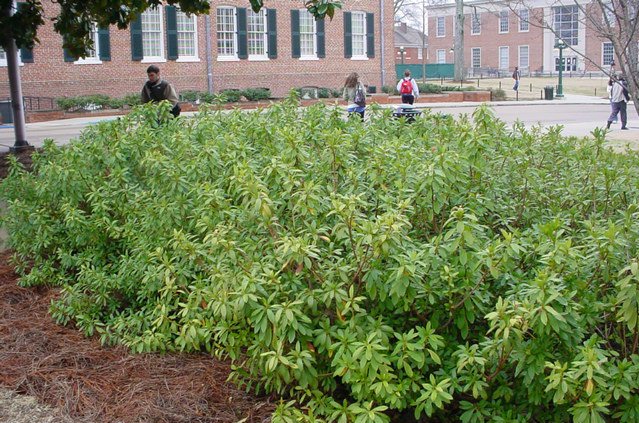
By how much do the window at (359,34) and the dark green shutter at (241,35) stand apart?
7433mm

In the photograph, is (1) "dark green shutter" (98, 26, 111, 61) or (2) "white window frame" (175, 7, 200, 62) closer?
(1) "dark green shutter" (98, 26, 111, 61)

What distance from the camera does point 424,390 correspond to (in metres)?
4.09

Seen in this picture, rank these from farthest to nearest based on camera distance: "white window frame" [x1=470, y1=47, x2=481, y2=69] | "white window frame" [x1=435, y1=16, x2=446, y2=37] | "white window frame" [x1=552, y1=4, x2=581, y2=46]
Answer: "white window frame" [x1=435, y1=16, x2=446, y2=37] → "white window frame" [x1=470, y1=47, x2=481, y2=69] → "white window frame" [x1=552, y1=4, x2=581, y2=46]

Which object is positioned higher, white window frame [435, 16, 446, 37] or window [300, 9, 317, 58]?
white window frame [435, 16, 446, 37]

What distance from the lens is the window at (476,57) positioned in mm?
90750

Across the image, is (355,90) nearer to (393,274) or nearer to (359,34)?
(393,274)

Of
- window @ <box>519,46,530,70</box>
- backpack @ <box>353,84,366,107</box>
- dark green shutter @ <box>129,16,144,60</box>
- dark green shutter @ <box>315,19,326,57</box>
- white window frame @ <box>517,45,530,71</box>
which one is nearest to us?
backpack @ <box>353,84,366,107</box>

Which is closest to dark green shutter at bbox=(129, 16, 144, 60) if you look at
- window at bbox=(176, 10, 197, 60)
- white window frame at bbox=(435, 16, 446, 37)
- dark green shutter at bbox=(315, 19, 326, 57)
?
window at bbox=(176, 10, 197, 60)

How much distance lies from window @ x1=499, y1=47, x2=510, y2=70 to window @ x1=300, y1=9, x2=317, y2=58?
153ft

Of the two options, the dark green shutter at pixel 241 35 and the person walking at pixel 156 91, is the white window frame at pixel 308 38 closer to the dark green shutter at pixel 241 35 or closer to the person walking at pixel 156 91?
the dark green shutter at pixel 241 35

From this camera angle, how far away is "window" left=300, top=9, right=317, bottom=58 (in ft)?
149

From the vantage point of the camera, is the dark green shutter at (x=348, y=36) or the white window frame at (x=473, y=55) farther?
the white window frame at (x=473, y=55)

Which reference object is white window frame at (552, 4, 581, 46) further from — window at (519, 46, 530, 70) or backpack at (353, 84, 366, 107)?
window at (519, 46, 530, 70)

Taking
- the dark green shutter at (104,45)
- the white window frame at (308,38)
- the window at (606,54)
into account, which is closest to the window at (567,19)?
the white window frame at (308,38)
